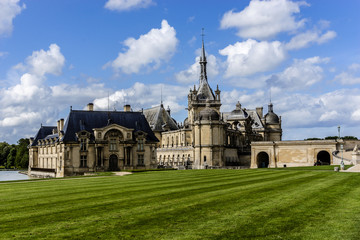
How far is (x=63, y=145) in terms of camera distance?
6900cm

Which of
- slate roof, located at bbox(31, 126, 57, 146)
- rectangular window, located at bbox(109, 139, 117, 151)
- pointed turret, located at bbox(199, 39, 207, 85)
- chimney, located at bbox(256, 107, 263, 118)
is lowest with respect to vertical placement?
rectangular window, located at bbox(109, 139, 117, 151)

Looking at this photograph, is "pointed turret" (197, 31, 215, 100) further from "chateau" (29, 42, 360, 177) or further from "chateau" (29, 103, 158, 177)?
"chateau" (29, 103, 158, 177)

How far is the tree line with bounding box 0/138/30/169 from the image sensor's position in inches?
5000

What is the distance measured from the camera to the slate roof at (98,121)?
2761 inches

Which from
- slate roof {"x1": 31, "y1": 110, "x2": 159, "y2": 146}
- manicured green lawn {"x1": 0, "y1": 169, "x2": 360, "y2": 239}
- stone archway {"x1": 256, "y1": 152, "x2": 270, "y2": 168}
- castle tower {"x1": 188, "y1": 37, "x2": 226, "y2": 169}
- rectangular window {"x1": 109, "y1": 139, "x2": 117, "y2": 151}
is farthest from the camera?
stone archway {"x1": 256, "y1": 152, "x2": 270, "y2": 168}

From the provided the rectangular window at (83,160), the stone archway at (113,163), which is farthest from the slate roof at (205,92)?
the rectangular window at (83,160)

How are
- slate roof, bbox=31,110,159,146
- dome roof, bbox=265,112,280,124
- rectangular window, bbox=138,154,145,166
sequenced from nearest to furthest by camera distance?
slate roof, bbox=31,110,159,146, rectangular window, bbox=138,154,145,166, dome roof, bbox=265,112,280,124

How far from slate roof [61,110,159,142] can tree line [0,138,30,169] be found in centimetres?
6192

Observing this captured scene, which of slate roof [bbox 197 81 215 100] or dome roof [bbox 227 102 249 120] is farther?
dome roof [bbox 227 102 249 120]

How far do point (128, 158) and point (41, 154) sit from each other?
25755 millimetres

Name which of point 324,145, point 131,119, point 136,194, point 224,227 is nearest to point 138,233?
point 224,227

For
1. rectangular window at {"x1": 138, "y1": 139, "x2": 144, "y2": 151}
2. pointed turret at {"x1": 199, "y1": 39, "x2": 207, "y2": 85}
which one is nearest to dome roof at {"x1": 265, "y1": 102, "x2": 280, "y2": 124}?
pointed turret at {"x1": 199, "y1": 39, "x2": 207, "y2": 85}

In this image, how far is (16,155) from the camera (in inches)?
5266

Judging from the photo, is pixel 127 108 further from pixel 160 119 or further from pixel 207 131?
pixel 160 119
